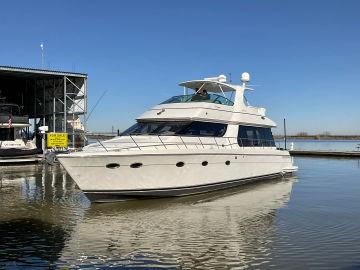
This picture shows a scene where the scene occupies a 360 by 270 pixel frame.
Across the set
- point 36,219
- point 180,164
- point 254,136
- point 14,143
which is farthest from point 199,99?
point 14,143

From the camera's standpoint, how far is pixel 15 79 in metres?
38.9

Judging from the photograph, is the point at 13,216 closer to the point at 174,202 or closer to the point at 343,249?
the point at 174,202

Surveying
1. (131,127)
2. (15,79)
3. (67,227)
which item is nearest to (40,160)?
(15,79)

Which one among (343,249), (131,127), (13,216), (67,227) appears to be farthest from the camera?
(131,127)

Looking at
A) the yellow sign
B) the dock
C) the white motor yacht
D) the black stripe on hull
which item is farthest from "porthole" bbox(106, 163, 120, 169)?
the dock

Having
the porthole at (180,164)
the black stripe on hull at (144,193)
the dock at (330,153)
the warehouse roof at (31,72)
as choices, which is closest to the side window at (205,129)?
the porthole at (180,164)

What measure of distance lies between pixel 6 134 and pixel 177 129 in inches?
861

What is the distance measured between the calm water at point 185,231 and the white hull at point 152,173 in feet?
1.26

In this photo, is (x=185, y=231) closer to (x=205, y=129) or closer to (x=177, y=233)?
(x=177, y=233)

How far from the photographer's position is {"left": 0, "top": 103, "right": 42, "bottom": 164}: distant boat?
2850cm

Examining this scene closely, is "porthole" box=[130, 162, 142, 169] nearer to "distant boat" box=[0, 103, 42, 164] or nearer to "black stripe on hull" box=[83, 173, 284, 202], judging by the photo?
"black stripe on hull" box=[83, 173, 284, 202]

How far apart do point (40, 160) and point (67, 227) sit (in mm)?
21462

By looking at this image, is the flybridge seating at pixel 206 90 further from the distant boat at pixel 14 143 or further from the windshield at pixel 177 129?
the distant boat at pixel 14 143

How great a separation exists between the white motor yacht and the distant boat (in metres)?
15.2
